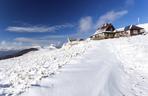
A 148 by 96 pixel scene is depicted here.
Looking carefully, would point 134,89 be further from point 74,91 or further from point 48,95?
point 48,95

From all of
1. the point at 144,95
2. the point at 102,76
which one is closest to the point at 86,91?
the point at 144,95

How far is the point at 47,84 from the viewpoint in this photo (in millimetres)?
8898

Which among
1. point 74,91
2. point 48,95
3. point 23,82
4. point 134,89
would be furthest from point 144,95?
point 23,82

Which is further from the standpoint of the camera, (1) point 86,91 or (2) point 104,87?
(2) point 104,87

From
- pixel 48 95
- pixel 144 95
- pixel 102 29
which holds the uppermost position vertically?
pixel 102 29

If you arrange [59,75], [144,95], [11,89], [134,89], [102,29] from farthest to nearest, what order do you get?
[102,29]
[59,75]
[134,89]
[144,95]
[11,89]

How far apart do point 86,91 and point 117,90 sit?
168cm

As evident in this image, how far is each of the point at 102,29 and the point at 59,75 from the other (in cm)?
8045

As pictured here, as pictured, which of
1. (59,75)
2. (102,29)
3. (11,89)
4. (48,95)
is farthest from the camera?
(102,29)

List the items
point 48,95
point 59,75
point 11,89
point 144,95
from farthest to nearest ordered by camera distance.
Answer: point 59,75 < point 144,95 < point 11,89 < point 48,95

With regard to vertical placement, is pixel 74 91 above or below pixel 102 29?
below

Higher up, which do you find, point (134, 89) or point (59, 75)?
point (59, 75)

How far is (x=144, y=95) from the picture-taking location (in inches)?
347

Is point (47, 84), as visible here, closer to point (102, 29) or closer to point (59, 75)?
point (59, 75)
